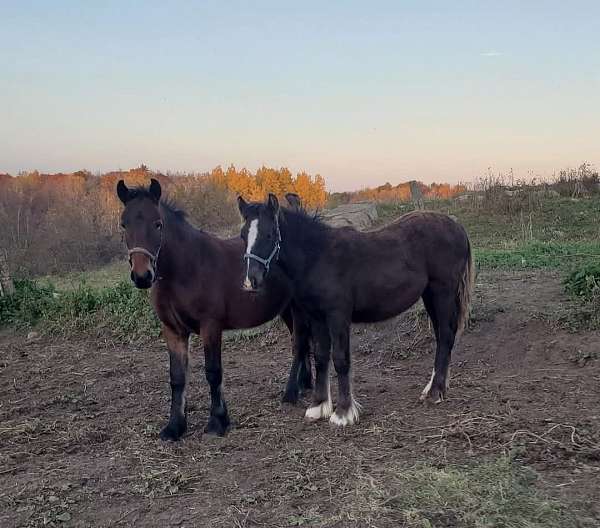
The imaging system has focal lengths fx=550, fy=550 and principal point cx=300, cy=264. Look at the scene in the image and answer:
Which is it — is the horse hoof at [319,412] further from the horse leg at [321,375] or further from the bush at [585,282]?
the bush at [585,282]

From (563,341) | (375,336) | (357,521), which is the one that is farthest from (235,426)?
(563,341)

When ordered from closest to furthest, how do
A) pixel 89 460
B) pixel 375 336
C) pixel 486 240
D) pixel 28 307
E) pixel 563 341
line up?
pixel 89 460 → pixel 563 341 → pixel 375 336 → pixel 28 307 → pixel 486 240

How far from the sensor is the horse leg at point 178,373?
14.8 feet

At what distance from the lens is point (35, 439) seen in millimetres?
4621

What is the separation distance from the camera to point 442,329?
16.5ft

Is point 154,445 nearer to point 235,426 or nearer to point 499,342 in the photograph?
point 235,426

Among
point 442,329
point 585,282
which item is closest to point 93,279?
point 442,329

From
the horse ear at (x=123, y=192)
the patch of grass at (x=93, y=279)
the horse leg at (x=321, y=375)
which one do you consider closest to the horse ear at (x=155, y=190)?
the horse ear at (x=123, y=192)

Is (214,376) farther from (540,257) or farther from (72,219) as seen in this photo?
(72,219)

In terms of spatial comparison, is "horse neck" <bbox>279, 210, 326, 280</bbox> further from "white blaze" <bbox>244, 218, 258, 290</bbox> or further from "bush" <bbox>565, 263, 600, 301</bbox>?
"bush" <bbox>565, 263, 600, 301</bbox>

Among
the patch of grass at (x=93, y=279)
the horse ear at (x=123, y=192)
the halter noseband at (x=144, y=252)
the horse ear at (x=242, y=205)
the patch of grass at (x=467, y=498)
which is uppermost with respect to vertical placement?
the horse ear at (x=123, y=192)

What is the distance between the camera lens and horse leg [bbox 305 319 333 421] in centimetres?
468

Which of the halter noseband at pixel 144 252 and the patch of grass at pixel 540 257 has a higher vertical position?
the halter noseband at pixel 144 252

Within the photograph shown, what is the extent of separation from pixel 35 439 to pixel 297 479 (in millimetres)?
2484
